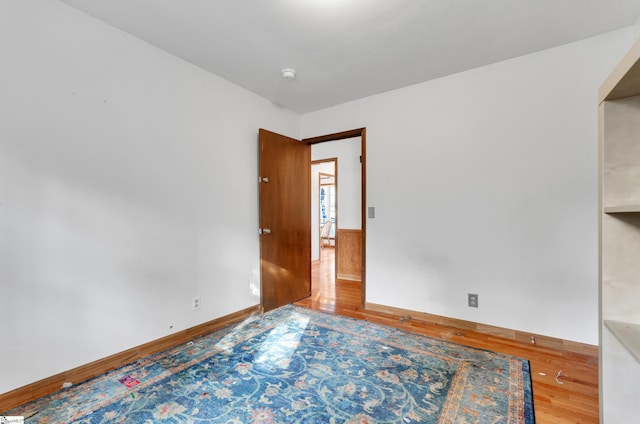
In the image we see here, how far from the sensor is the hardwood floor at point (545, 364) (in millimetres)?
1643

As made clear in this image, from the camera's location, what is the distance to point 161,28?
2180 mm

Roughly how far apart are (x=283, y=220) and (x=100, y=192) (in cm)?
189

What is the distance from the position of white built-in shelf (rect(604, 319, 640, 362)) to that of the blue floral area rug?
0.88 m

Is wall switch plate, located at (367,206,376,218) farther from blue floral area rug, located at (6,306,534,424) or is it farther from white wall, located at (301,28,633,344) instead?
blue floral area rug, located at (6,306,534,424)

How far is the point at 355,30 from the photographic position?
2188mm

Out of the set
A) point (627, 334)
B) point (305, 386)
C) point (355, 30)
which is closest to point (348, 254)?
point (305, 386)

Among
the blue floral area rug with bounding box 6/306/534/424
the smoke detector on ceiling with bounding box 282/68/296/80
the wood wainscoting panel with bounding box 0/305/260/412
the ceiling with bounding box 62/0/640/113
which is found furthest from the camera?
the smoke detector on ceiling with bounding box 282/68/296/80

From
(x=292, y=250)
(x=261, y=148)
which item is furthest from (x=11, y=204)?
(x=292, y=250)

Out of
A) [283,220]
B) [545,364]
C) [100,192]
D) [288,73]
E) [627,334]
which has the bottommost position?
[545,364]

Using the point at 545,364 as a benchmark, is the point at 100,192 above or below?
above

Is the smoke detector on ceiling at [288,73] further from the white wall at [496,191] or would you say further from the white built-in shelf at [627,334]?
the white built-in shelf at [627,334]

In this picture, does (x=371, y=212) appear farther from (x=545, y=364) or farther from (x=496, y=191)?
(x=545, y=364)

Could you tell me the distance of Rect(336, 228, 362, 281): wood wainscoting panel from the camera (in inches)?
192

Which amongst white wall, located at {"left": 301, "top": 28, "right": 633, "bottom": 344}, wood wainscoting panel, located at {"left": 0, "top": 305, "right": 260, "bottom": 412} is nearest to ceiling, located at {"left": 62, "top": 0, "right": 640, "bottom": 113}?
white wall, located at {"left": 301, "top": 28, "right": 633, "bottom": 344}
